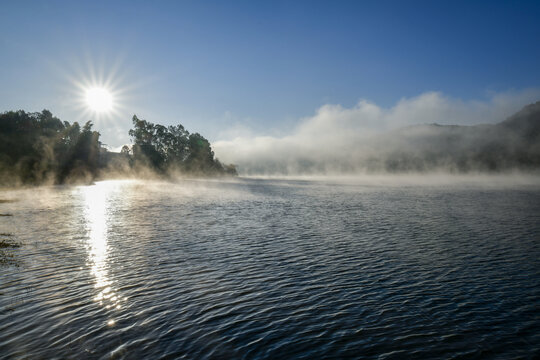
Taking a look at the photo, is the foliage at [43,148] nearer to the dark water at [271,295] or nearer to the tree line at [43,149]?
the tree line at [43,149]

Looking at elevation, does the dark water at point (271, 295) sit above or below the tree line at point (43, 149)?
below

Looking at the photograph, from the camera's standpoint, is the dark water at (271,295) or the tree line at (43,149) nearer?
the dark water at (271,295)

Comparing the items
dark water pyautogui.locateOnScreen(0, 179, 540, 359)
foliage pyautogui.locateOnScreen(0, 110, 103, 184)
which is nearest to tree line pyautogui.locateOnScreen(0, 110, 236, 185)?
foliage pyautogui.locateOnScreen(0, 110, 103, 184)

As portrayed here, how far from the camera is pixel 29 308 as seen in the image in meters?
16.0

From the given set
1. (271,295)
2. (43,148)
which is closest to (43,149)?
(43,148)

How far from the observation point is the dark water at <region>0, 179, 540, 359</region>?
1298 cm

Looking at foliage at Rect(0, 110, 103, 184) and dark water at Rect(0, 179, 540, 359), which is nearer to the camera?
dark water at Rect(0, 179, 540, 359)

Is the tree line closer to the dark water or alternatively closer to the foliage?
the foliage

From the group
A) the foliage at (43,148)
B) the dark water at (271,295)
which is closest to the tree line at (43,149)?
the foliage at (43,148)

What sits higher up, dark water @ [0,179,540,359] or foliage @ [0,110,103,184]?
foliage @ [0,110,103,184]

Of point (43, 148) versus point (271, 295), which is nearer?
point (271, 295)

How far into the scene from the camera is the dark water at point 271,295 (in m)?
13.0

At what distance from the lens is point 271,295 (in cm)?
1834

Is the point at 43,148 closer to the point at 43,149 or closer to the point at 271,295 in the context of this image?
the point at 43,149
